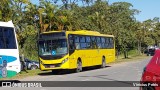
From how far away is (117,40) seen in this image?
58344mm

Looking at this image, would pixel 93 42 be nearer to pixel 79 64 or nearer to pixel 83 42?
pixel 83 42

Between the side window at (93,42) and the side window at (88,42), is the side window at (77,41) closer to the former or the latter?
the side window at (88,42)

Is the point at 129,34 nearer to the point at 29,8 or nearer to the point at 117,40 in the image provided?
the point at 117,40

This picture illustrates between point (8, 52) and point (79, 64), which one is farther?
point (79, 64)

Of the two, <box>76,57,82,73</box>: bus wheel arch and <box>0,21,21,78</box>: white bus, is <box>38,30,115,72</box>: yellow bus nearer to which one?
<box>76,57,82,73</box>: bus wheel arch

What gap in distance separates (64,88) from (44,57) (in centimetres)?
1051

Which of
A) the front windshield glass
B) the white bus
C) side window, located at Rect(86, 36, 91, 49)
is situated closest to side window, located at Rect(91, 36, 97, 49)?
side window, located at Rect(86, 36, 91, 49)

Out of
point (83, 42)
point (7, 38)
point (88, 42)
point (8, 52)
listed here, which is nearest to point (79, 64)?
point (83, 42)

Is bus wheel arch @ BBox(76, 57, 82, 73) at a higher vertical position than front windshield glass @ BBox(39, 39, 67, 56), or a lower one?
lower

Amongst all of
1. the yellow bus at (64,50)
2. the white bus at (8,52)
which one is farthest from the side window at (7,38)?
the yellow bus at (64,50)

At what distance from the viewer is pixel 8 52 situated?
1850 centimetres

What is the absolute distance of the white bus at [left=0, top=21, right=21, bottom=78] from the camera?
17938 millimetres

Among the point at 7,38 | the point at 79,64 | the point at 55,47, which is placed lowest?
the point at 79,64

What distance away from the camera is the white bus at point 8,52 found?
58.9ft
